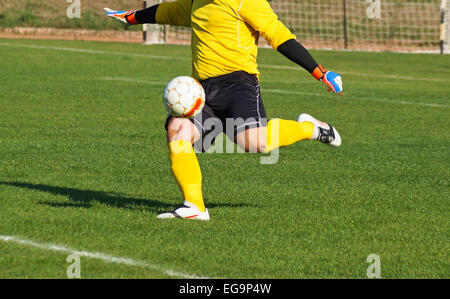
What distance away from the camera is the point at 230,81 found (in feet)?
27.4

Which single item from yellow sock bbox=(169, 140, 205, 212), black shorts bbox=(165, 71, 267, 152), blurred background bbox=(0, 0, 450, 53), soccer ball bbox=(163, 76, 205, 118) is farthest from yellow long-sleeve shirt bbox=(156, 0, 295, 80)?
blurred background bbox=(0, 0, 450, 53)

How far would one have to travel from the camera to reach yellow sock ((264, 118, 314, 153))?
8.38 meters

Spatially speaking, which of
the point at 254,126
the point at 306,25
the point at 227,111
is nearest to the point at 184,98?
the point at 227,111

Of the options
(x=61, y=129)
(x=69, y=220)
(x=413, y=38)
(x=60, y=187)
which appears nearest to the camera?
(x=69, y=220)

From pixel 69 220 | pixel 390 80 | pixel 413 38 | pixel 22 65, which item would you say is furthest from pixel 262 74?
pixel 413 38

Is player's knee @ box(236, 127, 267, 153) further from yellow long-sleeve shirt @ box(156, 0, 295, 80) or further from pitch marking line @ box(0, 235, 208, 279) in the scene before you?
pitch marking line @ box(0, 235, 208, 279)

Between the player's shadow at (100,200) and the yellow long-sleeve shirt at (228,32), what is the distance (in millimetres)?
1178

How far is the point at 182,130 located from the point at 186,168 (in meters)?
0.31

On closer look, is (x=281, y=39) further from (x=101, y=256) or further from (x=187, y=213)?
(x=101, y=256)

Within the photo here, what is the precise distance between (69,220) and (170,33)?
101 feet

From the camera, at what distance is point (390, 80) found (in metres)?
23.0

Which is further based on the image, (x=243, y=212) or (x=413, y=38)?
(x=413, y=38)

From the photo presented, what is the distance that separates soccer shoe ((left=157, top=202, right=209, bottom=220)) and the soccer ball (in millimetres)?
728
